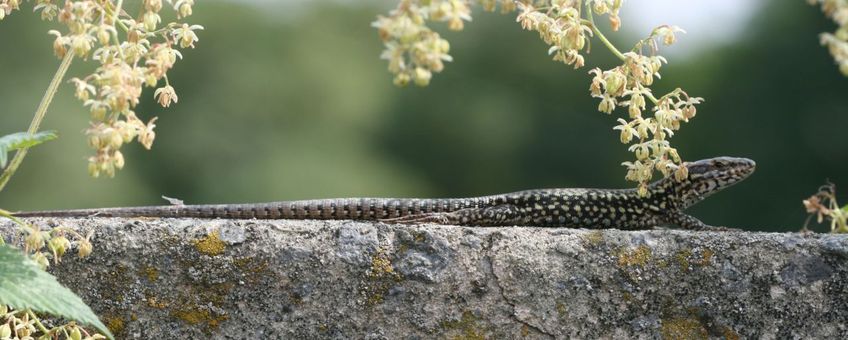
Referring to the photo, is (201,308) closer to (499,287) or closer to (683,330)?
(499,287)

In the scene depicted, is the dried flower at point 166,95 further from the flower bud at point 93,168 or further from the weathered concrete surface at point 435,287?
the weathered concrete surface at point 435,287

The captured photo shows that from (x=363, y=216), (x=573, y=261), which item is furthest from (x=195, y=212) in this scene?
(x=573, y=261)

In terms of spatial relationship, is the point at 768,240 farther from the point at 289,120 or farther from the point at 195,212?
the point at 289,120

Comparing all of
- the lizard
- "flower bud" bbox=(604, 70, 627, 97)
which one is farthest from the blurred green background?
"flower bud" bbox=(604, 70, 627, 97)

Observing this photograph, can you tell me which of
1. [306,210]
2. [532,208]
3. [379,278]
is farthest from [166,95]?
[532,208]

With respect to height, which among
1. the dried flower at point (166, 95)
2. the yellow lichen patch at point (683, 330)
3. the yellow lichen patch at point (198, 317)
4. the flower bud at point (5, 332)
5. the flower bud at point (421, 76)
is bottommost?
the flower bud at point (5, 332)

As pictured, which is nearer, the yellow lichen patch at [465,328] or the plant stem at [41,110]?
the plant stem at [41,110]

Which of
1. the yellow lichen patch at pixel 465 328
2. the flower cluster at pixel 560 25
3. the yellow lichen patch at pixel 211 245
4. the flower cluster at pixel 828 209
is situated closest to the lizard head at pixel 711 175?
the flower cluster at pixel 828 209
